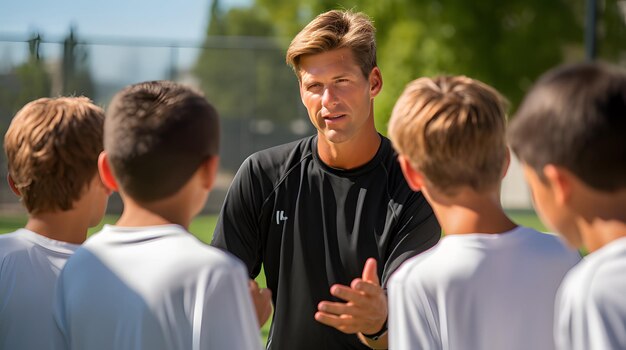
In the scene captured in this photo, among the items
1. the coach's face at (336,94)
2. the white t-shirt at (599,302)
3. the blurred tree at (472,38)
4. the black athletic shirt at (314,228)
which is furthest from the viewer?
the blurred tree at (472,38)

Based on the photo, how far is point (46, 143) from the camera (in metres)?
2.96

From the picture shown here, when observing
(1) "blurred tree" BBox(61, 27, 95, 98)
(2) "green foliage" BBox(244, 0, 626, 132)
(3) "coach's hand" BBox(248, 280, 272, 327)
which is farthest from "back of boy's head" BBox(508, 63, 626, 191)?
→ (2) "green foliage" BBox(244, 0, 626, 132)

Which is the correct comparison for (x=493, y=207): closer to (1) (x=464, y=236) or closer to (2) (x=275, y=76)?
(1) (x=464, y=236)

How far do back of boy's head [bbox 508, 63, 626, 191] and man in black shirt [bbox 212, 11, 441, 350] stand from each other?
1.46 metres

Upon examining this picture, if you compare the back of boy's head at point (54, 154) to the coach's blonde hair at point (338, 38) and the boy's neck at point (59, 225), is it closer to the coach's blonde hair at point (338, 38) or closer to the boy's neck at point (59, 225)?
the boy's neck at point (59, 225)

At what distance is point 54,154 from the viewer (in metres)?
2.95

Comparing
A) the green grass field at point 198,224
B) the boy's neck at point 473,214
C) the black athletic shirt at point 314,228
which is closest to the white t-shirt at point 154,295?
the boy's neck at point 473,214

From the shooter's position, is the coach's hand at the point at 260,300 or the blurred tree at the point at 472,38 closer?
the coach's hand at the point at 260,300

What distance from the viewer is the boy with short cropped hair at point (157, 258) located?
2.37 m

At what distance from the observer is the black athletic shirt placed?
3729 millimetres

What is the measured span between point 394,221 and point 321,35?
32.2 inches

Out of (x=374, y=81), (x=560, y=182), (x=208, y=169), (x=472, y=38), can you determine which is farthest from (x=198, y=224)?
(x=560, y=182)

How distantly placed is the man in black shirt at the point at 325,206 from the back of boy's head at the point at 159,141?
124 cm

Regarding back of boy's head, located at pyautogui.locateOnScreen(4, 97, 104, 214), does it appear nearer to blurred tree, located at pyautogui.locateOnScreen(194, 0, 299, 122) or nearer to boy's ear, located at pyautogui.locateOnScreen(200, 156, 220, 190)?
boy's ear, located at pyautogui.locateOnScreen(200, 156, 220, 190)
